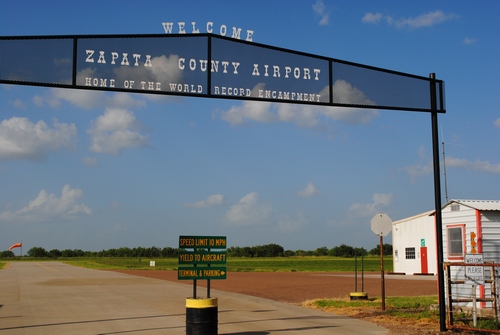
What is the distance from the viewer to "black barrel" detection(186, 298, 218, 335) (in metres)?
11.1

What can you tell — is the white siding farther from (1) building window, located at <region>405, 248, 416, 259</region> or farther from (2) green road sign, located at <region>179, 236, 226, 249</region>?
(1) building window, located at <region>405, 248, 416, 259</region>

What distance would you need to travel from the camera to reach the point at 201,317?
36.6 ft

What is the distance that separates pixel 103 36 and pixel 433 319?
10.3 metres

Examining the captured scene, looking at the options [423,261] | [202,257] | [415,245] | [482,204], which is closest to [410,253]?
[415,245]

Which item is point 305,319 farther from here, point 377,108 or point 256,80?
point 256,80

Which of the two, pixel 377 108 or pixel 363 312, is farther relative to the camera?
pixel 363 312

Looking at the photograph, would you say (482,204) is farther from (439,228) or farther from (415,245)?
(415,245)

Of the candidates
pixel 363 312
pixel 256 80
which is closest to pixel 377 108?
pixel 256 80

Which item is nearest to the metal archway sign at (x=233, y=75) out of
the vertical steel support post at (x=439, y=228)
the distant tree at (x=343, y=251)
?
the vertical steel support post at (x=439, y=228)

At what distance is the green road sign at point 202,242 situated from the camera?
39.1 feet

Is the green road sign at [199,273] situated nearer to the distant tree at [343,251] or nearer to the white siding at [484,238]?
the white siding at [484,238]

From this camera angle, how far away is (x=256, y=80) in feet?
39.2

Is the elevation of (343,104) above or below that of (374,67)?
below

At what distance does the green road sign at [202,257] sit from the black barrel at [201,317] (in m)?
0.98
